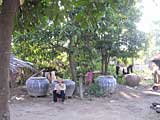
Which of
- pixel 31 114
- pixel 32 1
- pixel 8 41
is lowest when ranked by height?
pixel 31 114

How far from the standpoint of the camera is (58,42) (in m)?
16.4

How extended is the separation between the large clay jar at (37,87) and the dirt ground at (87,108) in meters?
0.29

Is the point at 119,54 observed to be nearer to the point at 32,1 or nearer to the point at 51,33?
the point at 51,33

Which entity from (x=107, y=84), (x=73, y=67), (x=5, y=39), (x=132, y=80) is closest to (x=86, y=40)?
(x=73, y=67)

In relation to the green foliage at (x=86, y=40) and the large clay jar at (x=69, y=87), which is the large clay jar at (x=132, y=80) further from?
the large clay jar at (x=69, y=87)

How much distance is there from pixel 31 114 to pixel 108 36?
22.0 feet

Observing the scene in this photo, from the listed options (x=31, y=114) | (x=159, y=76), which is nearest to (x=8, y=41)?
(x=31, y=114)

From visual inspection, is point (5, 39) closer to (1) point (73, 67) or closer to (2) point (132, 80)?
(1) point (73, 67)

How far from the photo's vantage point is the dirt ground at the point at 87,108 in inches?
468

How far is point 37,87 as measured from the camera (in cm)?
1680

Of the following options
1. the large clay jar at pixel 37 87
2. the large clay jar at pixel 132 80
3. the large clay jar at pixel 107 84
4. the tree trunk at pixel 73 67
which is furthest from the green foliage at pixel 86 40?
the large clay jar at pixel 132 80

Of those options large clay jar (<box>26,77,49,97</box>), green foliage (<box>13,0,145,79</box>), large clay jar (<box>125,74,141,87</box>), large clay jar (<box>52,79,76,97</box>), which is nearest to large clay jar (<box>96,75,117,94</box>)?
green foliage (<box>13,0,145,79</box>)

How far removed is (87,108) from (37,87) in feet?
12.5

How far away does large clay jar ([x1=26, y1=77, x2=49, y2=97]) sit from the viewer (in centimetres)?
1681
